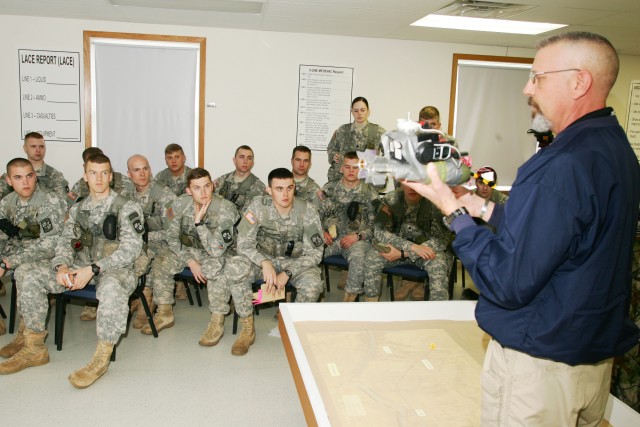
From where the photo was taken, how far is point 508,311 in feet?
4.23

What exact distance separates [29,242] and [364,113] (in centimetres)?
326

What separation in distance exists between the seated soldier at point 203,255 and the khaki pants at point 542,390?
94.7 inches

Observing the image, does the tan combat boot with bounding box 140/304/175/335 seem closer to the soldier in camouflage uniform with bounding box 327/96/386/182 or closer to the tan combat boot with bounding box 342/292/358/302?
the tan combat boot with bounding box 342/292/358/302

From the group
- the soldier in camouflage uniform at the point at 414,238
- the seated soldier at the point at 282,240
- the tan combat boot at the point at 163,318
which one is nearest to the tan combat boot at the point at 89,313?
the tan combat boot at the point at 163,318

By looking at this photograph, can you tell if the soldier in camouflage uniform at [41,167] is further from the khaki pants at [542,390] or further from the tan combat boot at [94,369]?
the khaki pants at [542,390]

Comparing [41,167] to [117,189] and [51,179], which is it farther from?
[117,189]

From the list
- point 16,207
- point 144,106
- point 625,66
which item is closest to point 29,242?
point 16,207

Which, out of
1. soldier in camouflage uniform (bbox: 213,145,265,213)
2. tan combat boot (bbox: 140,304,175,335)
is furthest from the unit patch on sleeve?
soldier in camouflage uniform (bbox: 213,145,265,213)

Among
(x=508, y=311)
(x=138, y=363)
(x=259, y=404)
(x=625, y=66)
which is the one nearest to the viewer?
(x=508, y=311)

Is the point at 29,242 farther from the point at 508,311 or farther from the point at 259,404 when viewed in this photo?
the point at 508,311

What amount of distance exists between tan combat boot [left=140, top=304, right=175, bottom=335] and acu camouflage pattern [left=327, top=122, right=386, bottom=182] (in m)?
2.25

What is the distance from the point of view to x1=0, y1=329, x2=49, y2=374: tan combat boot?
9.91ft

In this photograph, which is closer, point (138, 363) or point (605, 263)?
point (605, 263)

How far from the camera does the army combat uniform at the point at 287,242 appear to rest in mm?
3557
